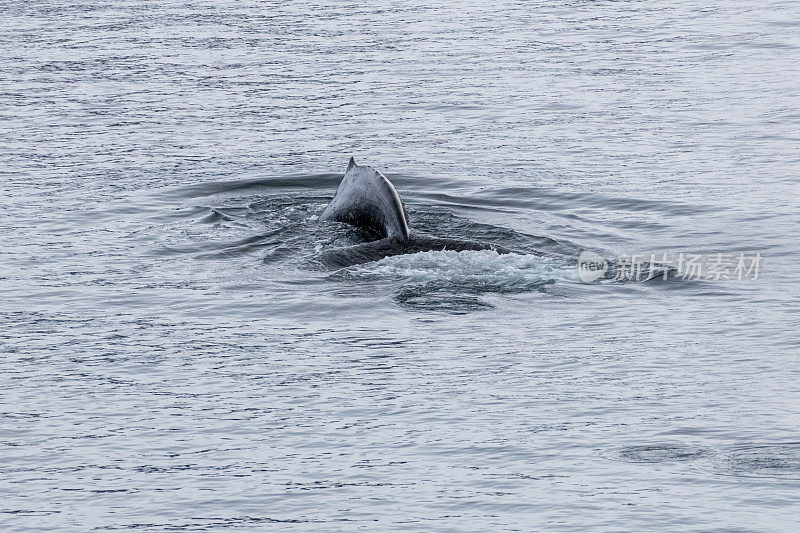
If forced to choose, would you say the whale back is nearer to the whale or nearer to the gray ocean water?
the whale

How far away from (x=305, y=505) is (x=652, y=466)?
7.13 feet

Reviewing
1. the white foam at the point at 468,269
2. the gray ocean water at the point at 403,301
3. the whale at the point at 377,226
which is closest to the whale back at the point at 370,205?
the whale at the point at 377,226

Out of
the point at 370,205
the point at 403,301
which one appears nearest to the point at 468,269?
the point at 403,301

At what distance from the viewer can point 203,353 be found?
467 inches

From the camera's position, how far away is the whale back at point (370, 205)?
14.0 meters

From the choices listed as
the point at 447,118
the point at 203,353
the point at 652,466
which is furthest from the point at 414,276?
the point at 447,118

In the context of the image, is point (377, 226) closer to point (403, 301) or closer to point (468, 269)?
point (468, 269)

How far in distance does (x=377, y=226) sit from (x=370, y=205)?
0.74 feet

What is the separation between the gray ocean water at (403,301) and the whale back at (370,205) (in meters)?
0.27

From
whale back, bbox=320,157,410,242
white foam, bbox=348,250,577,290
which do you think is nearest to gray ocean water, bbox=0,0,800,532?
white foam, bbox=348,250,577,290

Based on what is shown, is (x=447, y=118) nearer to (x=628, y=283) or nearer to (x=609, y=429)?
(x=628, y=283)

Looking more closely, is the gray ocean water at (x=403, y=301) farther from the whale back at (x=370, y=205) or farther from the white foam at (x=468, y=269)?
the whale back at (x=370, y=205)

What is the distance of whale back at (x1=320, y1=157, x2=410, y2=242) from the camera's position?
549 inches

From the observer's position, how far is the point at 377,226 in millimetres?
14484
